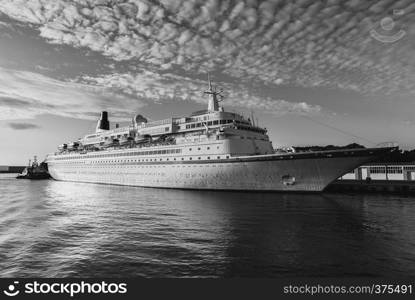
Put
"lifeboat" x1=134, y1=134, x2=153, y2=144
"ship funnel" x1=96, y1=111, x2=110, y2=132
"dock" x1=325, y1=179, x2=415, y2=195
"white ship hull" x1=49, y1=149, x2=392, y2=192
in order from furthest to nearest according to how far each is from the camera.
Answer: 1. "ship funnel" x1=96, y1=111, x2=110, y2=132
2. "lifeboat" x1=134, y1=134, x2=153, y2=144
3. "dock" x1=325, y1=179, x2=415, y2=195
4. "white ship hull" x1=49, y1=149, x2=392, y2=192

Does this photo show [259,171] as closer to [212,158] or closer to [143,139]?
[212,158]

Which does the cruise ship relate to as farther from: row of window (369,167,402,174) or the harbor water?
row of window (369,167,402,174)

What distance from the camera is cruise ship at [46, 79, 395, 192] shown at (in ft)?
98.5

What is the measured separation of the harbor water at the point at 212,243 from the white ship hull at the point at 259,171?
25.8ft

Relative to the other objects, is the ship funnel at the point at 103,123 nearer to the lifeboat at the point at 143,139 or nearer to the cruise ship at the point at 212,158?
the cruise ship at the point at 212,158

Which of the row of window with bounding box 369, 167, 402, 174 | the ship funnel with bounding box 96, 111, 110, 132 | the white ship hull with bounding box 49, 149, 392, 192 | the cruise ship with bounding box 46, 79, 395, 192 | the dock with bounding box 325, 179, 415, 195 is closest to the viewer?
the white ship hull with bounding box 49, 149, 392, 192

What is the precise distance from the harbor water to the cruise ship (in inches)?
339

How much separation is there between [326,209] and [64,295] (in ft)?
67.5

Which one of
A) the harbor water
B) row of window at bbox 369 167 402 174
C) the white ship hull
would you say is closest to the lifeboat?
the white ship hull

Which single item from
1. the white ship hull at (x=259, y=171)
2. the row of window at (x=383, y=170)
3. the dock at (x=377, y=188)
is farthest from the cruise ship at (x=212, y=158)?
→ the row of window at (x=383, y=170)

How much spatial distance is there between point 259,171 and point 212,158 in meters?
6.66

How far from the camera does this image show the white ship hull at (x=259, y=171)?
29.2 metres

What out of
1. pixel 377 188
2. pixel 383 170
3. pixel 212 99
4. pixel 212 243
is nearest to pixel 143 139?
pixel 212 99

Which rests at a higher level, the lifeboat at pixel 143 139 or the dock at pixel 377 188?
the lifeboat at pixel 143 139
